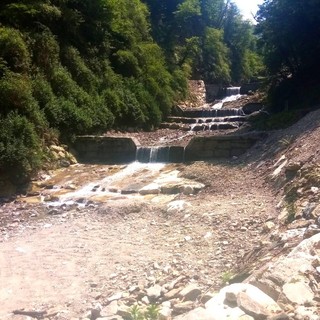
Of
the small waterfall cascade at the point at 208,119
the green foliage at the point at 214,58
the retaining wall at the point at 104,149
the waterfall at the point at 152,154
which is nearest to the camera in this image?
the waterfall at the point at 152,154

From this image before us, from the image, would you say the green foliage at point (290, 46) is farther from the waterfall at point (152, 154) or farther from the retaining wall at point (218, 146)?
the waterfall at point (152, 154)

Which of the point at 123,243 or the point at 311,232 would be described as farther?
the point at 123,243

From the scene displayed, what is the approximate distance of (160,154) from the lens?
1499cm

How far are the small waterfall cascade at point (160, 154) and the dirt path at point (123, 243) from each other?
3.90 metres

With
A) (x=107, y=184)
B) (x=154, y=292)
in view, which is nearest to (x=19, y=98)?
(x=107, y=184)

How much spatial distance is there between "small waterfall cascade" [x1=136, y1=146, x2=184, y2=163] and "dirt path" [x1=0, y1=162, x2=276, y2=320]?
390cm

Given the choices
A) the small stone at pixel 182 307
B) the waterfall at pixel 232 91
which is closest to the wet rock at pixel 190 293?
the small stone at pixel 182 307

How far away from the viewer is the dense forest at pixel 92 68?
1342 cm

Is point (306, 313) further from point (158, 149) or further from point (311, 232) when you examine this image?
point (158, 149)

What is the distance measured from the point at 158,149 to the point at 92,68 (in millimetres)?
6731

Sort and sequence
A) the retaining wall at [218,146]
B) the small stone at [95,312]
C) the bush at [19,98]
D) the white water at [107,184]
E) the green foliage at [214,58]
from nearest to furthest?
the small stone at [95,312] → the white water at [107,184] → the bush at [19,98] → the retaining wall at [218,146] → the green foliage at [214,58]

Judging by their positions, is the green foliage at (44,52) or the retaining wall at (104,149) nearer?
the retaining wall at (104,149)

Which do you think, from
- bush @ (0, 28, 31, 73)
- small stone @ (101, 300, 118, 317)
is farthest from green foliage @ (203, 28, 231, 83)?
small stone @ (101, 300, 118, 317)

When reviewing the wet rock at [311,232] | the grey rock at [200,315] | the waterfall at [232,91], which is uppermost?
the waterfall at [232,91]
